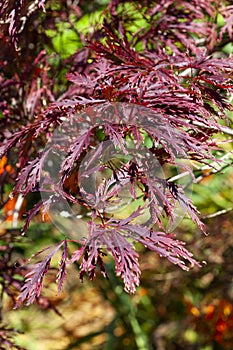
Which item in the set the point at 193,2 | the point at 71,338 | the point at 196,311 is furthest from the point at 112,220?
the point at 71,338

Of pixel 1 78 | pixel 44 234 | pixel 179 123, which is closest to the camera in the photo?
pixel 179 123

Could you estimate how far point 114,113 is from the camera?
3.99ft

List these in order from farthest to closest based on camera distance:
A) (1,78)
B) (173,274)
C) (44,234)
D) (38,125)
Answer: (173,274) < (44,234) < (1,78) < (38,125)

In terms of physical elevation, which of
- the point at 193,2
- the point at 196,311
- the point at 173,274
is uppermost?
the point at 193,2

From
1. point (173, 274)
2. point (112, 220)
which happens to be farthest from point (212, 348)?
point (112, 220)

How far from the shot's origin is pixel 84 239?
1188 mm

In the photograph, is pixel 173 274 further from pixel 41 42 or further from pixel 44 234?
pixel 41 42

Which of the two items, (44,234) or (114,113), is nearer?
(114,113)

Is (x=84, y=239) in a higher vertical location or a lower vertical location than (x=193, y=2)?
lower

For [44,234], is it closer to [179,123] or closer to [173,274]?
[173,274]

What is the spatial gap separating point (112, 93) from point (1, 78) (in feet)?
2.45

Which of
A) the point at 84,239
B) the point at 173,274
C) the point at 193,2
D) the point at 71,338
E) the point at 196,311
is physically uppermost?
the point at 193,2

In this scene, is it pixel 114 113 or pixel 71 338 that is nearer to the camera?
pixel 114 113

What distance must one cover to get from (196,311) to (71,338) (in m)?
0.91
